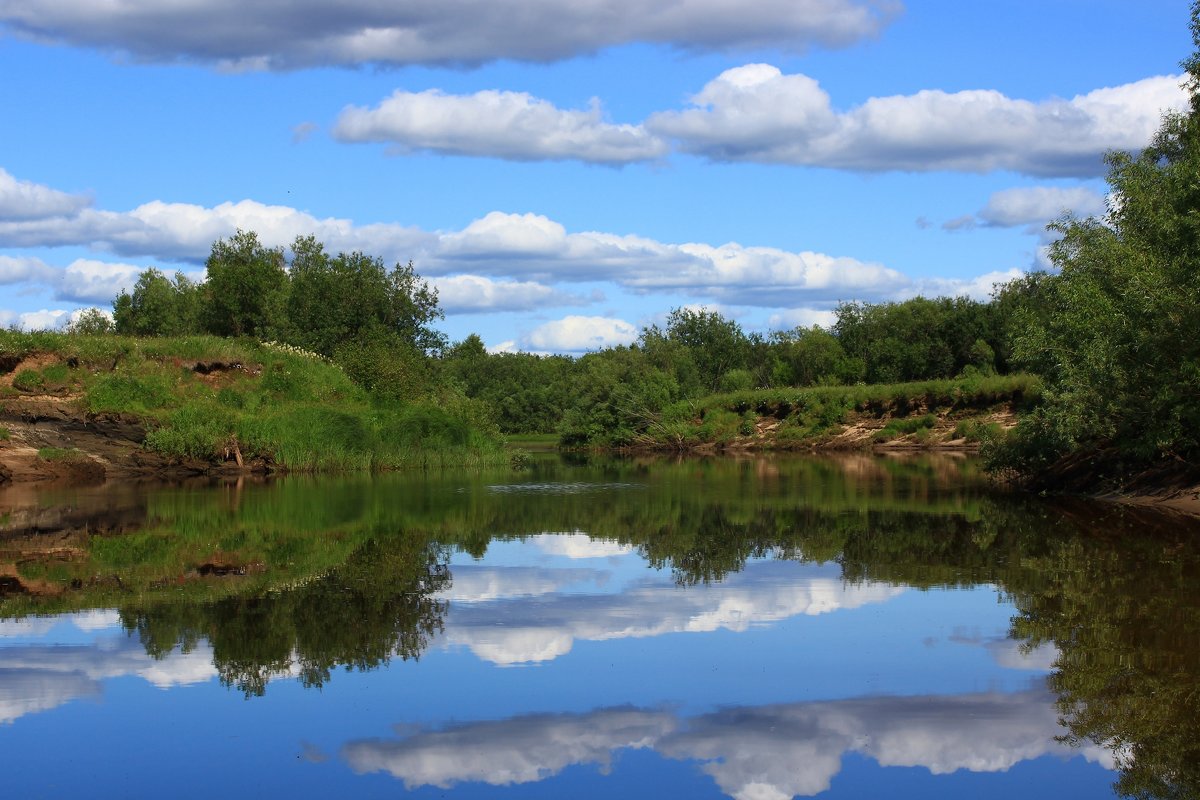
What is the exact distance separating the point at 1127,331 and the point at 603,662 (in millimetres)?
18971

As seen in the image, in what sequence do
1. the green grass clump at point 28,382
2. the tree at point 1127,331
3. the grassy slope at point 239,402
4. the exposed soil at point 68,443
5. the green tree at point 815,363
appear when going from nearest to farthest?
the tree at point 1127,331 < the exposed soil at point 68,443 < the green grass clump at point 28,382 < the grassy slope at point 239,402 < the green tree at point 815,363

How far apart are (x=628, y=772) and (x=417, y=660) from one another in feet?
13.0

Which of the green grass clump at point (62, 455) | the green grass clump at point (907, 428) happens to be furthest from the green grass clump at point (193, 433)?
the green grass clump at point (907, 428)

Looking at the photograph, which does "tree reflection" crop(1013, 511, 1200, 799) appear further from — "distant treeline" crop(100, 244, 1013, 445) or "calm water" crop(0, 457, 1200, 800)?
"distant treeline" crop(100, 244, 1013, 445)

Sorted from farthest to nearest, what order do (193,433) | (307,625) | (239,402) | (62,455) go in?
(239,402), (193,433), (62,455), (307,625)

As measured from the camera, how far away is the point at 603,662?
39.0 feet

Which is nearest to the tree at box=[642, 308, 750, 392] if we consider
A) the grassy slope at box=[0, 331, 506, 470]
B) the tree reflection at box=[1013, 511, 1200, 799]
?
the grassy slope at box=[0, 331, 506, 470]

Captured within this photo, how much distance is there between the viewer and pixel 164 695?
10578mm

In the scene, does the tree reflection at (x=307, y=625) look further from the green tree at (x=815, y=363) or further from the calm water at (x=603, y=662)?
the green tree at (x=815, y=363)

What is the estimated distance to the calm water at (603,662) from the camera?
8547 millimetres

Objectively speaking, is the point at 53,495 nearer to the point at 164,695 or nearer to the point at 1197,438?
the point at 164,695

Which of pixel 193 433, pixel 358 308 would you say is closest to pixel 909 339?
pixel 358 308

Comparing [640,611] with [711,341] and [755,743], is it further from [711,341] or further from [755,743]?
[711,341]

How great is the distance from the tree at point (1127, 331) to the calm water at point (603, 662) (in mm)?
3947
